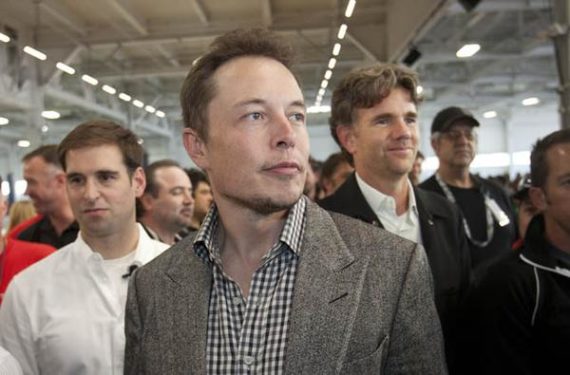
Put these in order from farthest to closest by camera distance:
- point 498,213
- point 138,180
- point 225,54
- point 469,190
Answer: point 469,190
point 498,213
point 138,180
point 225,54

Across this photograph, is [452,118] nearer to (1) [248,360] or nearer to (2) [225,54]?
(2) [225,54]

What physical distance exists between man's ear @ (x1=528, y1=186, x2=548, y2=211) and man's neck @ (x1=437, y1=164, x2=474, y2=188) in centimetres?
143

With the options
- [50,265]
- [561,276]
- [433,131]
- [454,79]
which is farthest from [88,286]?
[454,79]

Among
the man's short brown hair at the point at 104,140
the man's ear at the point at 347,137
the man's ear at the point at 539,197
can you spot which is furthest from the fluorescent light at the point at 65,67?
the man's ear at the point at 539,197

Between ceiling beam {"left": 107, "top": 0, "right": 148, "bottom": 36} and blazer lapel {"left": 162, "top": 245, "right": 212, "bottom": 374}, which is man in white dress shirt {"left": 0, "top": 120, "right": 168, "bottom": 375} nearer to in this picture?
blazer lapel {"left": 162, "top": 245, "right": 212, "bottom": 374}

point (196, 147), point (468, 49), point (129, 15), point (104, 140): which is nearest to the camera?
point (196, 147)

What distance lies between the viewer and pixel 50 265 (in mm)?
2240

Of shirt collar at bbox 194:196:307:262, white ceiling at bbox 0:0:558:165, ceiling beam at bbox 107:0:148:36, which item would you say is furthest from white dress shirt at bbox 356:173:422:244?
ceiling beam at bbox 107:0:148:36

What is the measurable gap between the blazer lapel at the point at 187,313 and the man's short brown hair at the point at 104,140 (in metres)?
1.04

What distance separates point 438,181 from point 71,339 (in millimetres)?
2373

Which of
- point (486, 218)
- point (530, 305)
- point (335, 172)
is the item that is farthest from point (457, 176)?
point (530, 305)

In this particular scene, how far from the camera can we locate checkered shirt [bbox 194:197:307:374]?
135 centimetres

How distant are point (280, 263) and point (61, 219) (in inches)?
116

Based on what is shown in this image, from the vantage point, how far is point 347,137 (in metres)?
2.46
